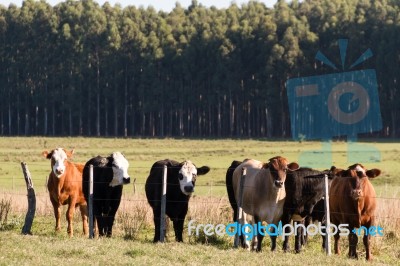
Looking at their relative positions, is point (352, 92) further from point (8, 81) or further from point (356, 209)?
point (356, 209)

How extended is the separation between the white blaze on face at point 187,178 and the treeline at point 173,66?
234 ft

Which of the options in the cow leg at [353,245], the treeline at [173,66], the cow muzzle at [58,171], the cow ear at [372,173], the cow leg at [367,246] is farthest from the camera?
the treeline at [173,66]

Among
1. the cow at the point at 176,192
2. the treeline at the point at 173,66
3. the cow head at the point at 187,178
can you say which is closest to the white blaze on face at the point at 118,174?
the cow at the point at 176,192

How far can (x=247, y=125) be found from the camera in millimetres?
100812

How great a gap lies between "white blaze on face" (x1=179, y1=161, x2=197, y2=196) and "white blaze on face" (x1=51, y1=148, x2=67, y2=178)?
2.49 metres

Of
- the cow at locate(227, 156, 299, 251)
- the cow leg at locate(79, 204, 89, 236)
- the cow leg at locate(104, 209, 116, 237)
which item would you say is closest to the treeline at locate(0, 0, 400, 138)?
the cow leg at locate(79, 204, 89, 236)

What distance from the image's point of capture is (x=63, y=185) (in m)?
17.7

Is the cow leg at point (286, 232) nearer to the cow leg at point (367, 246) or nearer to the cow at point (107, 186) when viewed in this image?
the cow leg at point (367, 246)

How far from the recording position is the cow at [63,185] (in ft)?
57.0

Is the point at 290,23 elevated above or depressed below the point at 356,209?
above

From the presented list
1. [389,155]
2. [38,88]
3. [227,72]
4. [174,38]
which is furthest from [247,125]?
[389,155]

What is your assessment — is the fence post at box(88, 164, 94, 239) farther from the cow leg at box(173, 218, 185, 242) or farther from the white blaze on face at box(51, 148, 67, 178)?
the cow leg at box(173, 218, 185, 242)

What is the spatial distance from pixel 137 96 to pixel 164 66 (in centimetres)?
→ 474

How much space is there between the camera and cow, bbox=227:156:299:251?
15250 mm
